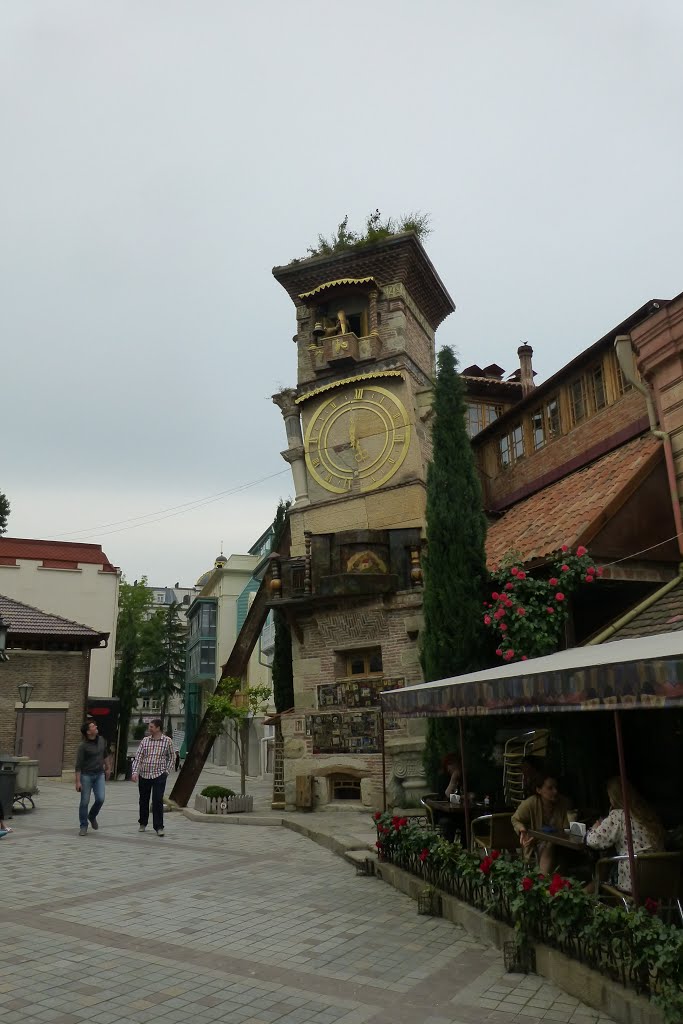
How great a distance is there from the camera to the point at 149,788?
12.6 metres

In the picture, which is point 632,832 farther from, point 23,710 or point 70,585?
Result: point 70,585

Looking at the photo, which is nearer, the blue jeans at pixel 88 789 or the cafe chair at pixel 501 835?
the cafe chair at pixel 501 835

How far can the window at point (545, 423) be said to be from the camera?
17203 millimetres

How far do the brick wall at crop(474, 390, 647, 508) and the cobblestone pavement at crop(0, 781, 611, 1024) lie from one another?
9423mm

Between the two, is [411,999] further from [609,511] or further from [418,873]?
[609,511]

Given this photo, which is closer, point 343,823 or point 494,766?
point 494,766

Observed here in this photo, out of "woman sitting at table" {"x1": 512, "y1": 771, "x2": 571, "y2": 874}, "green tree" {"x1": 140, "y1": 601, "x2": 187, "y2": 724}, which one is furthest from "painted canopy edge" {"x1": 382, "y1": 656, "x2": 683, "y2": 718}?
"green tree" {"x1": 140, "y1": 601, "x2": 187, "y2": 724}

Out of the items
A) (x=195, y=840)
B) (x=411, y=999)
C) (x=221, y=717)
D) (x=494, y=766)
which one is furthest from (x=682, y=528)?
(x=221, y=717)

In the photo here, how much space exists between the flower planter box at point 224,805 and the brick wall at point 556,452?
9052 mm

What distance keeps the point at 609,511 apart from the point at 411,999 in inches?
338

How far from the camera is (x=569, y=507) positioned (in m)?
13.9

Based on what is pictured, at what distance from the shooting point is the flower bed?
4.36 m

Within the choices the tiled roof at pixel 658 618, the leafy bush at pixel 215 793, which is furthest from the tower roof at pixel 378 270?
the leafy bush at pixel 215 793

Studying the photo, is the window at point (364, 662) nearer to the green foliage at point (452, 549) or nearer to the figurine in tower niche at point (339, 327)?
the green foliage at point (452, 549)
